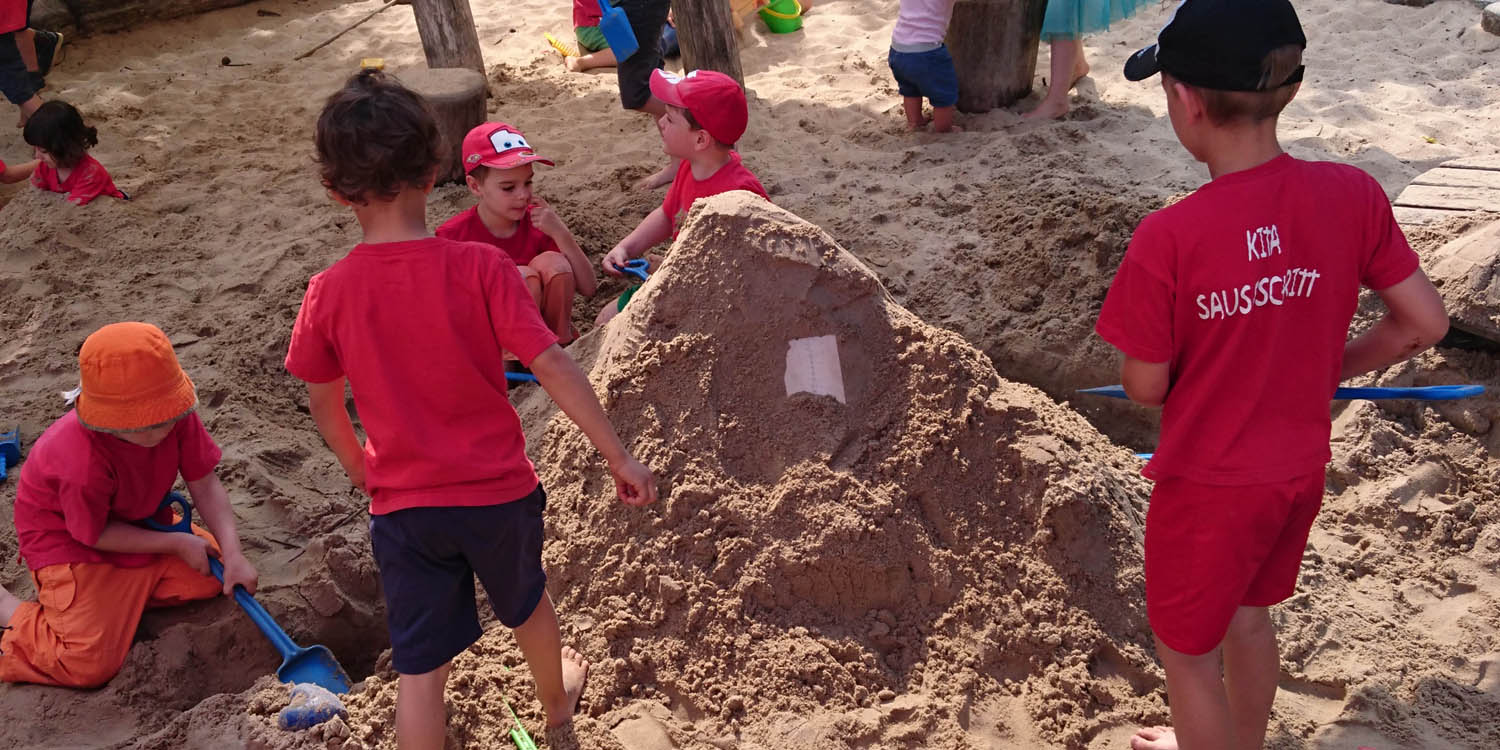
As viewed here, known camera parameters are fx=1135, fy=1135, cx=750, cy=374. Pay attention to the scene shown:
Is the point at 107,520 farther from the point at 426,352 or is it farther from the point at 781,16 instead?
the point at 781,16

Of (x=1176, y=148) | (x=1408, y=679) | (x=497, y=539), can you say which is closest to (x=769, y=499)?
(x=497, y=539)

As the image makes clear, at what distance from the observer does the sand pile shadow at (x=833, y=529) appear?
2.43m

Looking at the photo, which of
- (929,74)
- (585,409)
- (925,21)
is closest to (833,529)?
(585,409)

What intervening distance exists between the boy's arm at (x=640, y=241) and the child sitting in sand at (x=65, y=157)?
8.86 feet

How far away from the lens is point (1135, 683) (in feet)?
8.06

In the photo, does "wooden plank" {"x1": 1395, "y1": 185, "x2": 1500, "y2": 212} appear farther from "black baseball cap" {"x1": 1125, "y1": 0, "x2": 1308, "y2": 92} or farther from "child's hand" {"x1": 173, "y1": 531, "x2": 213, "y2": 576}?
"child's hand" {"x1": 173, "y1": 531, "x2": 213, "y2": 576}

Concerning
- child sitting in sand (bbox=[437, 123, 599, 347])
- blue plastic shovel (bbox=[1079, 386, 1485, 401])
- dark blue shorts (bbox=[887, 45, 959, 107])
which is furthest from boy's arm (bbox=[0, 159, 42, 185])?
blue plastic shovel (bbox=[1079, 386, 1485, 401])

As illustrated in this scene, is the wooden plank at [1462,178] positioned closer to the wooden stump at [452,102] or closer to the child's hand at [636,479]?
the child's hand at [636,479]

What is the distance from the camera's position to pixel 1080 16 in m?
5.59

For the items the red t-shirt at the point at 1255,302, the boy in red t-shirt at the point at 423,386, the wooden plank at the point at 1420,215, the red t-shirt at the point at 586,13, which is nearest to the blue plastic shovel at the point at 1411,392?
the red t-shirt at the point at 1255,302

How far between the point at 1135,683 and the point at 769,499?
35.0 inches

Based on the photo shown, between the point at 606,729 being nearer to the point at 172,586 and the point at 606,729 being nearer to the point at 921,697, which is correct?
the point at 921,697

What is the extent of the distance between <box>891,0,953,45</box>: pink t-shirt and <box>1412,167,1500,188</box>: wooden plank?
7.35 feet

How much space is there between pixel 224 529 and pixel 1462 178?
13.9ft
